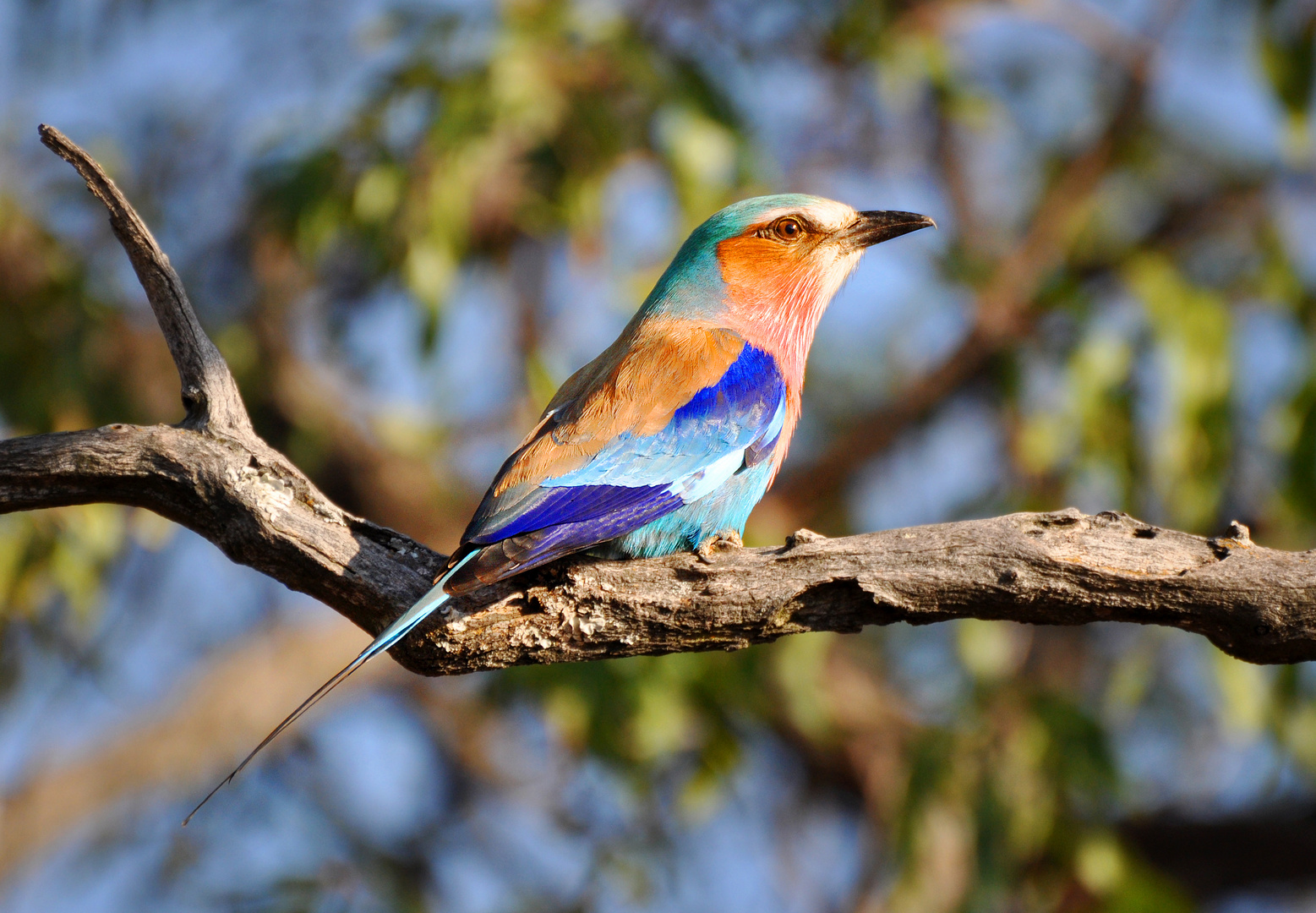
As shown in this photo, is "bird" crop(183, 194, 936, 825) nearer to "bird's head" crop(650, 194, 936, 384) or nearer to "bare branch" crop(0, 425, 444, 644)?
"bird's head" crop(650, 194, 936, 384)

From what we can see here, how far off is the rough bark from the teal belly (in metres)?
0.38

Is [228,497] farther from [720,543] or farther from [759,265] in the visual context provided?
[759,265]

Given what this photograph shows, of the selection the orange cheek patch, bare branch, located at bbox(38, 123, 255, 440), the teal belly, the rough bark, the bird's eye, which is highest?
the bird's eye

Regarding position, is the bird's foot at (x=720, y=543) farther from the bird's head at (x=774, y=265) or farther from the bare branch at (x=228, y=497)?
the bird's head at (x=774, y=265)

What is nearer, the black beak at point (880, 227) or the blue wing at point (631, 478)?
the blue wing at point (631, 478)

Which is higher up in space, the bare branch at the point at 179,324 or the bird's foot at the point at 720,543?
the bare branch at the point at 179,324

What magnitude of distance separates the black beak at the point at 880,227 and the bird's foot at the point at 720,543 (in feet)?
4.63

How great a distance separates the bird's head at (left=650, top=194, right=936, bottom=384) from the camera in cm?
456

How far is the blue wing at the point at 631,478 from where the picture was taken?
3.29m

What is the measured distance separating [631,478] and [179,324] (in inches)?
49.0

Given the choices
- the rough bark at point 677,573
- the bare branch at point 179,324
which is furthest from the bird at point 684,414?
the bare branch at point 179,324

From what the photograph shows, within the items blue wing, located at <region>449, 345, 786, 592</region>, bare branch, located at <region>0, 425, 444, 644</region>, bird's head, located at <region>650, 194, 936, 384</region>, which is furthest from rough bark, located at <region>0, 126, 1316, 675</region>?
bird's head, located at <region>650, 194, 936, 384</region>

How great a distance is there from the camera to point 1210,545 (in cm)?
323

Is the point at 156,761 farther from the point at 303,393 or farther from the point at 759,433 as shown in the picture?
the point at 759,433
